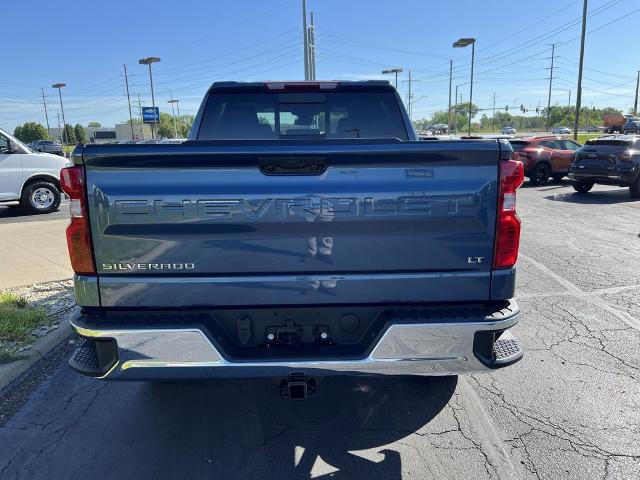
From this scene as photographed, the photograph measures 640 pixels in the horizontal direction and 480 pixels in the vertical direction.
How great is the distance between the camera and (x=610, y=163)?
1404cm

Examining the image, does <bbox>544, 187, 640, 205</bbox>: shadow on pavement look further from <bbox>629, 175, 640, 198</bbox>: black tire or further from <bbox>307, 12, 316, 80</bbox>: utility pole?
<bbox>307, 12, 316, 80</bbox>: utility pole

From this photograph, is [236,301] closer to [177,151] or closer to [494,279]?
[177,151]

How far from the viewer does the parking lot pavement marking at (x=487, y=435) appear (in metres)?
2.77

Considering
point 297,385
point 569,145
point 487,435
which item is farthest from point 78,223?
point 569,145

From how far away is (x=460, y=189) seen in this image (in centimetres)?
241

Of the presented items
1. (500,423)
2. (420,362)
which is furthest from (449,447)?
(420,362)

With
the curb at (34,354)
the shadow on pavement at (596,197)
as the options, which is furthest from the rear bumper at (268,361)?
the shadow on pavement at (596,197)

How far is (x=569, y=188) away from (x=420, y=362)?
16718 millimetres

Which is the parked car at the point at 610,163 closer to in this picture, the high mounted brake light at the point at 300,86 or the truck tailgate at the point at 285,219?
the high mounted brake light at the point at 300,86

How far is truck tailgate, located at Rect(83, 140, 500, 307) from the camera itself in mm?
2344

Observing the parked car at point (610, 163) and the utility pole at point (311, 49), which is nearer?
the parked car at point (610, 163)

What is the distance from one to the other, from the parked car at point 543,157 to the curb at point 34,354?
626 inches

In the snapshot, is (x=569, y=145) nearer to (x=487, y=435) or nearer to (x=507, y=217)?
(x=487, y=435)

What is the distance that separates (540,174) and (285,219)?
17.3 m
